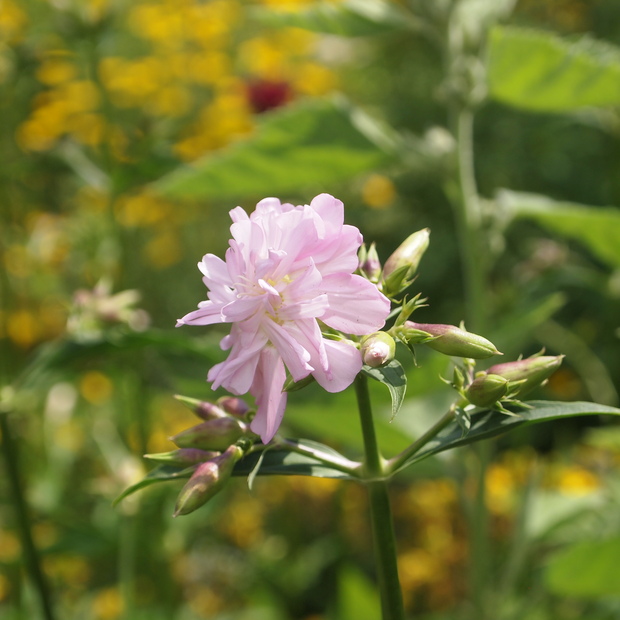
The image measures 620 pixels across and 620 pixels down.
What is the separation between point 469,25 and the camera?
1.18m

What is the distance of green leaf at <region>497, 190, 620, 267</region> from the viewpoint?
3.54ft

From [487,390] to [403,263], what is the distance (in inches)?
4.4

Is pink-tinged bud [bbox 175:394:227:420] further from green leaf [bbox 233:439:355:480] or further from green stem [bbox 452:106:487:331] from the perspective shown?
green stem [bbox 452:106:487:331]

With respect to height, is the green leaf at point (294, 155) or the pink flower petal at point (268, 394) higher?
the pink flower petal at point (268, 394)

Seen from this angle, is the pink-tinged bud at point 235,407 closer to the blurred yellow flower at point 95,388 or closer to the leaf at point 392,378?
the leaf at point 392,378

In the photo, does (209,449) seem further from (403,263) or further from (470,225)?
A: (470,225)

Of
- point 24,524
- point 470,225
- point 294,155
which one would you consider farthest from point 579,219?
point 24,524

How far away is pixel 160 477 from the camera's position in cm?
55

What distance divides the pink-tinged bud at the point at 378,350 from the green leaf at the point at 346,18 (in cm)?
77

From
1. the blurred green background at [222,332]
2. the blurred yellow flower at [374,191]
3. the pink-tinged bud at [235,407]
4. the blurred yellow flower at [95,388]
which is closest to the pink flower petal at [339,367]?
the pink-tinged bud at [235,407]

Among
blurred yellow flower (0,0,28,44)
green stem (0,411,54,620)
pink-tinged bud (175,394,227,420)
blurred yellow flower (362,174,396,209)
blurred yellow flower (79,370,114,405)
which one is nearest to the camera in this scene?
pink-tinged bud (175,394,227,420)

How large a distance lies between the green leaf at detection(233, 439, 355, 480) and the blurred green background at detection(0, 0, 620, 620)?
294mm

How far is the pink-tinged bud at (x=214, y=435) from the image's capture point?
555 millimetres

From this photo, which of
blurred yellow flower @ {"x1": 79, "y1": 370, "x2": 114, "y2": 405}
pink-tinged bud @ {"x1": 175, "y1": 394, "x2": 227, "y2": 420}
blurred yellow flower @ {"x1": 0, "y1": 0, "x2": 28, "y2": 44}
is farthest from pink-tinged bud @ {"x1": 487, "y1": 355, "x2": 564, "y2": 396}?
blurred yellow flower @ {"x1": 79, "y1": 370, "x2": 114, "y2": 405}
